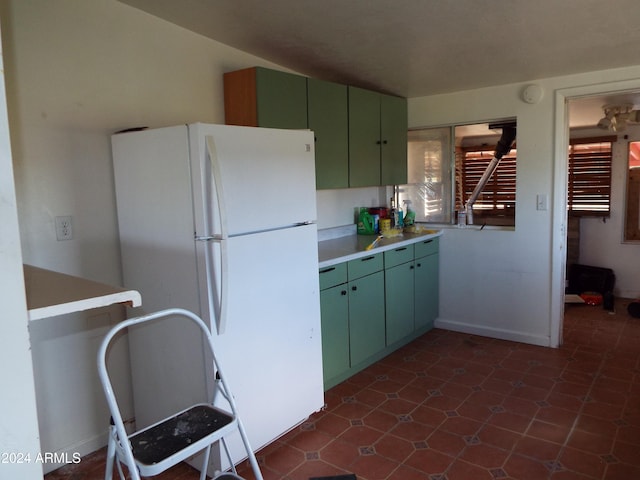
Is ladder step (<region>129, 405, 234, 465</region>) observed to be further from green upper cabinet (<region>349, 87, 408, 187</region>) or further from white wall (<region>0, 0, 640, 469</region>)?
green upper cabinet (<region>349, 87, 408, 187</region>)

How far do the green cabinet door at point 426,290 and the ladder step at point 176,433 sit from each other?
2.57m

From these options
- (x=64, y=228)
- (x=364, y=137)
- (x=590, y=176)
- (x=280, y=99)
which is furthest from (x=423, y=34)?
(x=590, y=176)

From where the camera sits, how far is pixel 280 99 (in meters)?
2.93

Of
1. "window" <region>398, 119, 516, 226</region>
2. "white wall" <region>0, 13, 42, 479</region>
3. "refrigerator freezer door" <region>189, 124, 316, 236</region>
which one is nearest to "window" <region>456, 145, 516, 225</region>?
"window" <region>398, 119, 516, 226</region>

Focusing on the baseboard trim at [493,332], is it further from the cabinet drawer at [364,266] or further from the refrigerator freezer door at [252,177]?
the refrigerator freezer door at [252,177]

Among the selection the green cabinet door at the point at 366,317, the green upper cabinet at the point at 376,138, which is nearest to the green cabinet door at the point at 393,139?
the green upper cabinet at the point at 376,138

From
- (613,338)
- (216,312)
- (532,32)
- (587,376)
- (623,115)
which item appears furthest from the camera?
(623,115)

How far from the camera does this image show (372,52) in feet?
9.90

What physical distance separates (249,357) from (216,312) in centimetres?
34

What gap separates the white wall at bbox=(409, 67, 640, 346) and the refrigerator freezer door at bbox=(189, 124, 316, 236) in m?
1.99

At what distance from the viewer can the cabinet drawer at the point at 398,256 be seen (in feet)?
11.6

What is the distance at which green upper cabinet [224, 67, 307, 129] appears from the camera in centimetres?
281

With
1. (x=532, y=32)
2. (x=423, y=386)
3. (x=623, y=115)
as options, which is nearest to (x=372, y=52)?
(x=532, y=32)

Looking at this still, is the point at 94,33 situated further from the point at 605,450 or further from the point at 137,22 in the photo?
the point at 605,450
